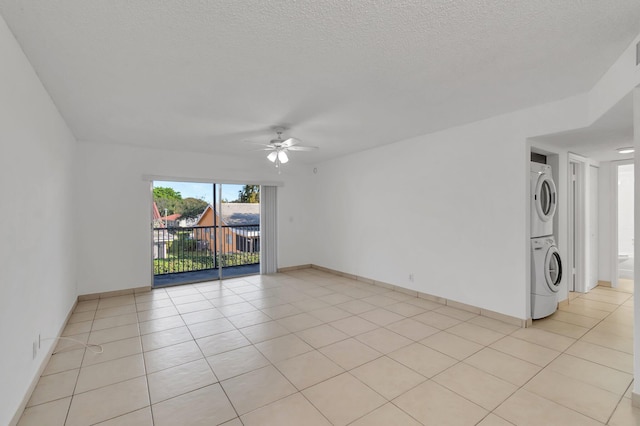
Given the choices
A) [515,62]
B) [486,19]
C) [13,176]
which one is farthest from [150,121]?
[515,62]

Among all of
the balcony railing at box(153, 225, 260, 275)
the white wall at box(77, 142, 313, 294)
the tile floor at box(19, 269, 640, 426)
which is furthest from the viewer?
the balcony railing at box(153, 225, 260, 275)

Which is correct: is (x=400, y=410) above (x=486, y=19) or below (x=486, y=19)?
below

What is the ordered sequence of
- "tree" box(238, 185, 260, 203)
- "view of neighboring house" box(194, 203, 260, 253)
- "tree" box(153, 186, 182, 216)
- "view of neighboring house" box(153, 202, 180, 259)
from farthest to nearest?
"tree" box(238, 185, 260, 203) → "view of neighboring house" box(194, 203, 260, 253) → "view of neighboring house" box(153, 202, 180, 259) → "tree" box(153, 186, 182, 216)

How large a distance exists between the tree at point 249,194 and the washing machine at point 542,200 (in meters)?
5.04

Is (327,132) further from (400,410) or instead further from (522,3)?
(400,410)

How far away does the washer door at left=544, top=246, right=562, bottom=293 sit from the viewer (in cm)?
361

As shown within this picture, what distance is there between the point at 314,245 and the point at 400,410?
508cm

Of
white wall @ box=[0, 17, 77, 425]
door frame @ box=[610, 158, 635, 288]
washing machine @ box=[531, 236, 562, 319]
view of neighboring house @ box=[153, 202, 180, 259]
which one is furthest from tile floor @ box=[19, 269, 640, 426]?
view of neighboring house @ box=[153, 202, 180, 259]

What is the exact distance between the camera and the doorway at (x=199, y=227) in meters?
6.02

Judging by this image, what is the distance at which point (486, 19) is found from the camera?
1.79m

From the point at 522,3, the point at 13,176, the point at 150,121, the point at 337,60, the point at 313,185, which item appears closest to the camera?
the point at 522,3

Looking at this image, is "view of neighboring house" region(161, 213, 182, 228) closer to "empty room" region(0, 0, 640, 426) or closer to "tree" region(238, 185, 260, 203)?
"empty room" region(0, 0, 640, 426)

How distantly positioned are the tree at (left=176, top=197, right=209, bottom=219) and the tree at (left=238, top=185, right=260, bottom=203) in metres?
0.76

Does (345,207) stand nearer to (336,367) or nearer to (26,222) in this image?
(336,367)
